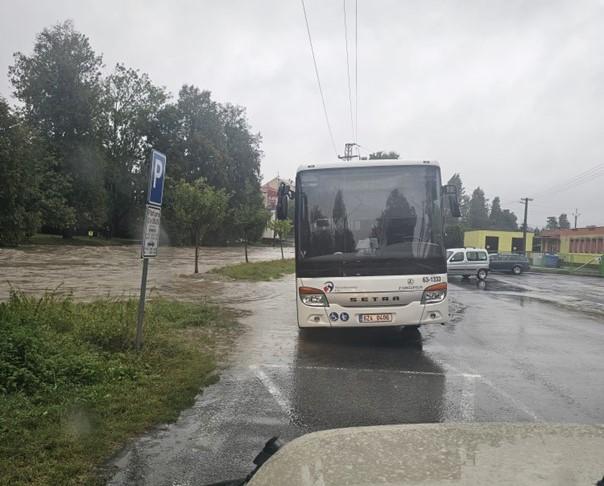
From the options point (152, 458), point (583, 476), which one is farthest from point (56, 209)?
point (583, 476)

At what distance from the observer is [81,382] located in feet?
17.9

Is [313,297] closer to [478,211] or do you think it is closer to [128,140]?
[128,140]

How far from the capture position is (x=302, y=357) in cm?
772

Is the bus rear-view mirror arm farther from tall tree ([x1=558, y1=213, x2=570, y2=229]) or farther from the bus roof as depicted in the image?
tall tree ([x1=558, y1=213, x2=570, y2=229])

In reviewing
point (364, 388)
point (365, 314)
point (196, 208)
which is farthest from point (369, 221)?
point (196, 208)

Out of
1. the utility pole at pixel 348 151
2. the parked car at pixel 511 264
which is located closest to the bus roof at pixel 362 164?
the parked car at pixel 511 264

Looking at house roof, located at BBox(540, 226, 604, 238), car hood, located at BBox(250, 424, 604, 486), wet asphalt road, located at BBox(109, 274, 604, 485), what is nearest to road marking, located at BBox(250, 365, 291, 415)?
wet asphalt road, located at BBox(109, 274, 604, 485)

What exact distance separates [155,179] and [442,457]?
18.6 ft

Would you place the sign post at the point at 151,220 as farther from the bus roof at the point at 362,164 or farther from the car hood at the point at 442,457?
the car hood at the point at 442,457

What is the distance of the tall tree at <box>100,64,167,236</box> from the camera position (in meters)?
55.1

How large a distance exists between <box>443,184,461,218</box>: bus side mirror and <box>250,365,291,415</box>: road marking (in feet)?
13.5

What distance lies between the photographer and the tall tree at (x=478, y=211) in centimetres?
11969

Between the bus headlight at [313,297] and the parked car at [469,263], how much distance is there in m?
21.6

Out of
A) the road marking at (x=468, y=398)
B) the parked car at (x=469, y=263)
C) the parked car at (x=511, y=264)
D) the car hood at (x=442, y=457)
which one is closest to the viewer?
the car hood at (x=442, y=457)
